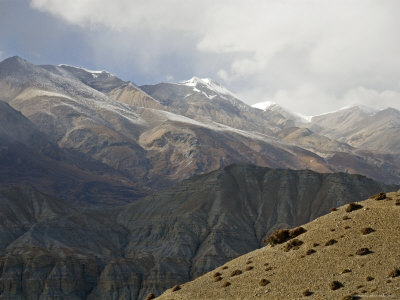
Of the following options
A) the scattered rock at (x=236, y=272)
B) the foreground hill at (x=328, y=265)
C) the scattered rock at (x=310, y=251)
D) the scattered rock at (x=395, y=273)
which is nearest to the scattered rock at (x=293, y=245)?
the foreground hill at (x=328, y=265)

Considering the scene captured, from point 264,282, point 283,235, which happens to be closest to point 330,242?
point 264,282

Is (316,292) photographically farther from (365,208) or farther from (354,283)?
(365,208)

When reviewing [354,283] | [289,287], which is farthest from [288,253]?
[354,283]

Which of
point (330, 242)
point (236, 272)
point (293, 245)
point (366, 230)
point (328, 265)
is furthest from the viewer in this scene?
point (293, 245)

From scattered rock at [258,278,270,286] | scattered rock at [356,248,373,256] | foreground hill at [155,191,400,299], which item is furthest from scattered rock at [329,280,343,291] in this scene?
scattered rock at [258,278,270,286]

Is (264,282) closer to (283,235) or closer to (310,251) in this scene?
(310,251)

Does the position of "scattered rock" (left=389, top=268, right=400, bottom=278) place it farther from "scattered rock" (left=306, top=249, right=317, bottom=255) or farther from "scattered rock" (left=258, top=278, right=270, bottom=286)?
"scattered rock" (left=258, top=278, right=270, bottom=286)

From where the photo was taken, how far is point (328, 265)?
5325 cm

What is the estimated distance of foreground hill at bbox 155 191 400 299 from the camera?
4805 centimetres

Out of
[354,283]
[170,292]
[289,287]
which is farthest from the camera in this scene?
[170,292]

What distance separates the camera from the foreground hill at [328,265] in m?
48.1

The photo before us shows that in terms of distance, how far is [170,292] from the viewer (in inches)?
2525

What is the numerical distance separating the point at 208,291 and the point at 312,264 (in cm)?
1015

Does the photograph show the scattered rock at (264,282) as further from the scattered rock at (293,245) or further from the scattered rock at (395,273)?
the scattered rock at (395,273)
